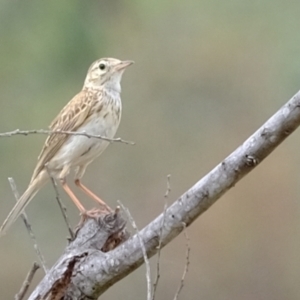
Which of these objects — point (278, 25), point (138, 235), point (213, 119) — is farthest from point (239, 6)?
point (138, 235)

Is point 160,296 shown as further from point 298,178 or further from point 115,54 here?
point 115,54

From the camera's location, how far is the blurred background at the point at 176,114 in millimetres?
8414

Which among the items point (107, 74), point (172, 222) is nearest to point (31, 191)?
point (107, 74)

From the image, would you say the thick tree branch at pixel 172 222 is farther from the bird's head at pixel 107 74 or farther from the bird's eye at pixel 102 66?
the bird's eye at pixel 102 66

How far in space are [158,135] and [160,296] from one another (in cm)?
172

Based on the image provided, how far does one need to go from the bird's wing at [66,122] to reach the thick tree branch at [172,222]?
1.26 metres

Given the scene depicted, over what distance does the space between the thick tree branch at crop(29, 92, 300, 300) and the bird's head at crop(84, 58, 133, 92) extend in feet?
5.44

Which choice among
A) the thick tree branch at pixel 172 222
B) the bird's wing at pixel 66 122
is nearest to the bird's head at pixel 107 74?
the bird's wing at pixel 66 122

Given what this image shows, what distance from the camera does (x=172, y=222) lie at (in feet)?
9.88

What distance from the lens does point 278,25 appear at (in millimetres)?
9023

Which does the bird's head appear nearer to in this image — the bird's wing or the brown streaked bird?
the brown streaked bird

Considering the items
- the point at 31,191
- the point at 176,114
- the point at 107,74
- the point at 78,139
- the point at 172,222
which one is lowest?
the point at 172,222

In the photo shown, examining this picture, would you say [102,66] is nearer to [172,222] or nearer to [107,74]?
[107,74]

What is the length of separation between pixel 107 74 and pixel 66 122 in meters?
0.48
